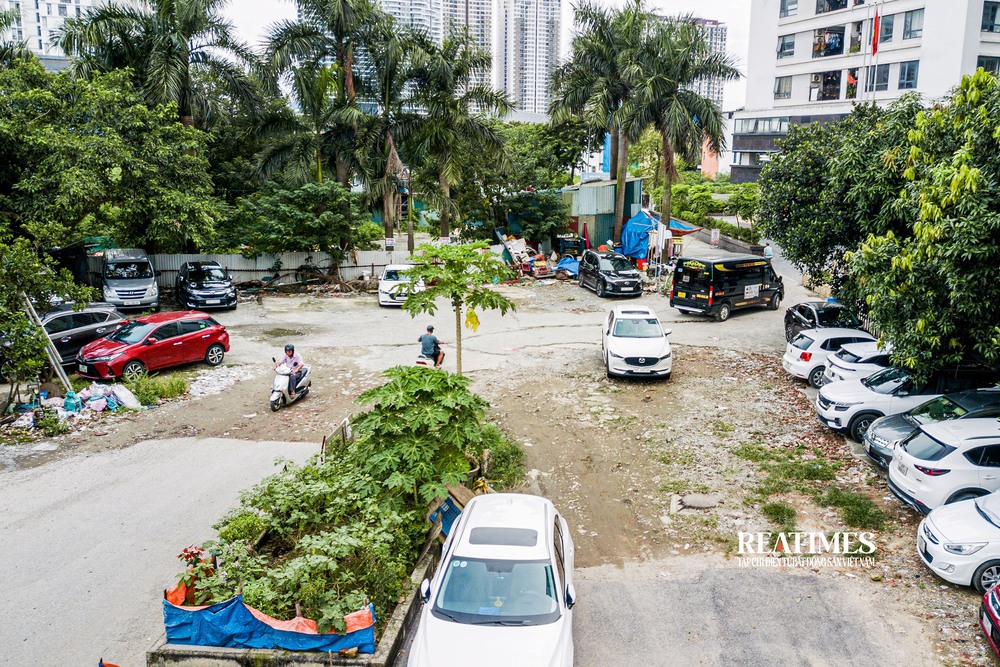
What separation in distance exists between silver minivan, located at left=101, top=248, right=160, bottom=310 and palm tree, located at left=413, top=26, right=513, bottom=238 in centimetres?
1205

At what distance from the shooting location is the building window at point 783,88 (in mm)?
54656

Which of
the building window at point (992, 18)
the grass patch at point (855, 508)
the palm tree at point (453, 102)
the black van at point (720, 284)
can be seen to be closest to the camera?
the grass patch at point (855, 508)

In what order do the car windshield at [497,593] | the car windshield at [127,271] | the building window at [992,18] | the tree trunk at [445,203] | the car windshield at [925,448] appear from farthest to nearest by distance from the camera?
the building window at [992,18], the tree trunk at [445,203], the car windshield at [127,271], the car windshield at [925,448], the car windshield at [497,593]

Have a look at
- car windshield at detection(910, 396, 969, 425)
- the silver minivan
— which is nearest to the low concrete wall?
car windshield at detection(910, 396, 969, 425)

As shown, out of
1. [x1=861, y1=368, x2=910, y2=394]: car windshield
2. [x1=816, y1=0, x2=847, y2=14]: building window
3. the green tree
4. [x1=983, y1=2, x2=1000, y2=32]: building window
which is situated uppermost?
[x1=816, y1=0, x2=847, y2=14]: building window

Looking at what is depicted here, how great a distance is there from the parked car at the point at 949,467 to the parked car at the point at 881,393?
2.80 meters

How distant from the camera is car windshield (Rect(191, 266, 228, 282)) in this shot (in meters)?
26.8

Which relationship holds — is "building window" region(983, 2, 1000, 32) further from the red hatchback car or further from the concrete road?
the concrete road

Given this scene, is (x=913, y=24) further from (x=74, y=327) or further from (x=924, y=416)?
(x=74, y=327)

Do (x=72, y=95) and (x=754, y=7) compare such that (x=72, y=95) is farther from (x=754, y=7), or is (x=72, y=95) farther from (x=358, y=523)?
(x=754, y=7)

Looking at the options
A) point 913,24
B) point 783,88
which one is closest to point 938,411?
point 913,24

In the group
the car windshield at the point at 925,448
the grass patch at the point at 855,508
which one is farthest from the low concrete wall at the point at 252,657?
the car windshield at the point at 925,448

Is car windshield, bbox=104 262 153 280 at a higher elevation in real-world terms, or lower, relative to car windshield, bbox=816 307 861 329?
higher

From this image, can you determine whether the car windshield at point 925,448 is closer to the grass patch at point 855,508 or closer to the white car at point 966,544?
the grass patch at point 855,508
